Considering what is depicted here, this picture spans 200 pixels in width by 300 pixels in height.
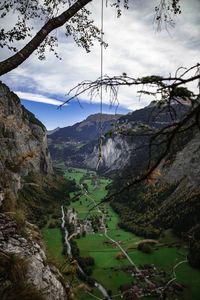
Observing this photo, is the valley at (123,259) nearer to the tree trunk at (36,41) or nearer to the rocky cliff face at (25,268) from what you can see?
the rocky cliff face at (25,268)

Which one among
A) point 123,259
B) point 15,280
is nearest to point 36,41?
point 15,280

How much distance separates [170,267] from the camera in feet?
331

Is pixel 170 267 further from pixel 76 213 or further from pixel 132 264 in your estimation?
pixel 76 213

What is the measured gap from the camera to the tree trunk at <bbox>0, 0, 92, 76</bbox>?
7.38 meters

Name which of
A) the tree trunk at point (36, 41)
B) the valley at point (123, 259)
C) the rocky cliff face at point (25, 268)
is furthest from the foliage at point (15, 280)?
the valley at point (123, 259)

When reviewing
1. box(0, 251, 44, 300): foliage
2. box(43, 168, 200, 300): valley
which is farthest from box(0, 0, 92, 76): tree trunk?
box(43, 168, 200, 300): valley

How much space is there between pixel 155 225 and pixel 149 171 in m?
143

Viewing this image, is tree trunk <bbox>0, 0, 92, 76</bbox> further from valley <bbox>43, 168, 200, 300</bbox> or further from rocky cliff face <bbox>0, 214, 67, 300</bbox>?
valley <bbox>43, 168, 200, 300</bbox>

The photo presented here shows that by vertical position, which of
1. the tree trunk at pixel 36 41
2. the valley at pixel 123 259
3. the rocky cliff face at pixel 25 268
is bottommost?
the valley at pixel 123 259

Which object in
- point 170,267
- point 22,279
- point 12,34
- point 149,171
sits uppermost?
point 12,34

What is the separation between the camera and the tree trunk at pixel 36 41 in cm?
738

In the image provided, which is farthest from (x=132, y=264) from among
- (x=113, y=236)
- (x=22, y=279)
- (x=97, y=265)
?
(x=22, y=279)

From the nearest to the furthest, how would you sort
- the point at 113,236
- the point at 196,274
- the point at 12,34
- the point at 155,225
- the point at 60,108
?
the point at 60,108, the point at 12,34, the point at 196,274, the point at 113,236, the point at 155,225

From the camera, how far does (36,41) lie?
25.4 ft
